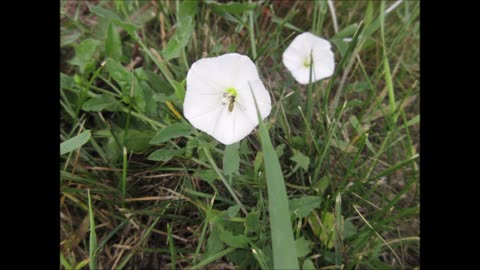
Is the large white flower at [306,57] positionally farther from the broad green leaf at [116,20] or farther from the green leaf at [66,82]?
the green leaf at [66,82]

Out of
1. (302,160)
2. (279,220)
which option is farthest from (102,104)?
(279,220)

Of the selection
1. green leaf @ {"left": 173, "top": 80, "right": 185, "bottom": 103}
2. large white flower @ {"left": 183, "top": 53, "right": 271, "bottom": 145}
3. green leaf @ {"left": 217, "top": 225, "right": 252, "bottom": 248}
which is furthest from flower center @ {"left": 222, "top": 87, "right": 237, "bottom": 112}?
green leaf @ {"left": 217, "top": 225, "right": 252, "bottom": 248}

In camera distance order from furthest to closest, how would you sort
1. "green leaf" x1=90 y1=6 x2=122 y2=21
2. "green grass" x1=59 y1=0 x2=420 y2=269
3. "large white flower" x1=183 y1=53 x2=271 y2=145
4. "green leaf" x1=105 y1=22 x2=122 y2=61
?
1. "green leaf" x1=105 y1=22 x2=122 y2=61
2. "green leaf" x1=90 y1=6 x2=122 y2=21
3. "green grass" x1=59 y1=0 x2=420 y2=269
4. "large white flower" x1=183 y1=53 x2=271 y2=145

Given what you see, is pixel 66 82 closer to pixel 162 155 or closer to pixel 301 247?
pixel 162 155

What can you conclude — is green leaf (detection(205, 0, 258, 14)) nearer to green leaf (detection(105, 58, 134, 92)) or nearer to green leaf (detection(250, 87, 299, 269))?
green leaf (detection(105, 58, 134, 92))

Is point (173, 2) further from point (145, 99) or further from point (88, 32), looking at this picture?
point (145, 99)

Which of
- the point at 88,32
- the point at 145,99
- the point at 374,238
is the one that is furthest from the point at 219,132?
the point at 88,32

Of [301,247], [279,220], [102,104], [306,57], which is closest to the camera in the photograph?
[279,220]
